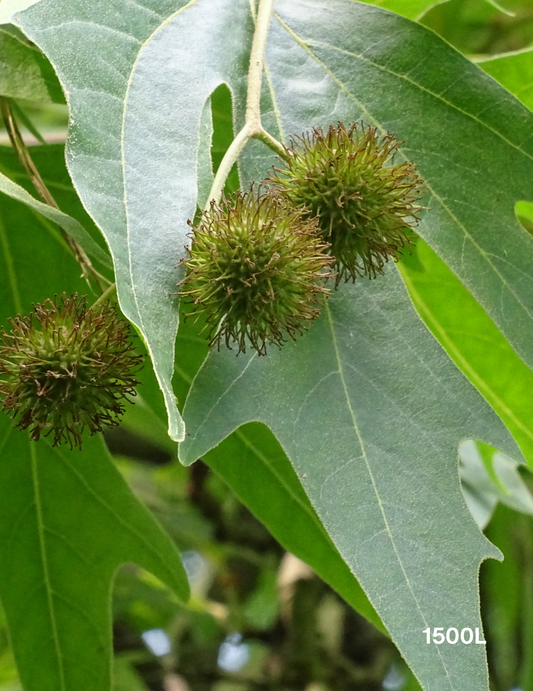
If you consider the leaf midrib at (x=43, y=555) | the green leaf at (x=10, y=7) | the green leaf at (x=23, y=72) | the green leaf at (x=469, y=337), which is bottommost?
the leaf midrib at (x=43, y=555)

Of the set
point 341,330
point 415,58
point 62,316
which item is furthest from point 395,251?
point 62,316

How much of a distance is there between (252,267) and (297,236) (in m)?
0.08

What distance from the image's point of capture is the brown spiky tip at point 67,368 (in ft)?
3.69

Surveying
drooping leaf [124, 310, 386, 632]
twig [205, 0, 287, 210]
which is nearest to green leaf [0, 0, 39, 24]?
twig [205, 0, 287, 210]

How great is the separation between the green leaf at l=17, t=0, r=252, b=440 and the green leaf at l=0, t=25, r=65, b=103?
25cm

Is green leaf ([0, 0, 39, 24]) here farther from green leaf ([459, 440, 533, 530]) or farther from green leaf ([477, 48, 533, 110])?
green leaf ([459, 440, 533, 530])

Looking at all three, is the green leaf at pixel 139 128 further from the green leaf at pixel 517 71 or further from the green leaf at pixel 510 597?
the green leaf at pixel 510 597

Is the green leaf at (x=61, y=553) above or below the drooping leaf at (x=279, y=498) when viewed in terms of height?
below

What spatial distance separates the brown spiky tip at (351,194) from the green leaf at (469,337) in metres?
0.42

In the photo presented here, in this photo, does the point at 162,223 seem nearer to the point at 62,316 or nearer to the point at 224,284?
the point at 224,284

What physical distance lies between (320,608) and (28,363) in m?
2.20

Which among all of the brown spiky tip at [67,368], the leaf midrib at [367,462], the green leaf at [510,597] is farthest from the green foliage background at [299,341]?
the green leaf at [510,597]

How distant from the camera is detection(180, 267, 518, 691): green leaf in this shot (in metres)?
1.13

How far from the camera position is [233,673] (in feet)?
9.87
